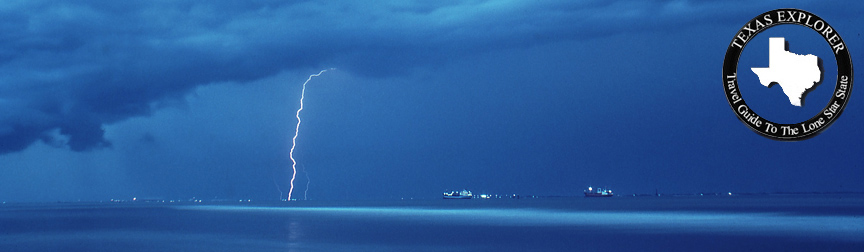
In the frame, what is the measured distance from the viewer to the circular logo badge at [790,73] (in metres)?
17.3

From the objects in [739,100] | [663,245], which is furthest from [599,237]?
[739,100]

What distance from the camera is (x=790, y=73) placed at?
57.8ft

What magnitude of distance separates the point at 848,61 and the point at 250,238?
3720 centimetres

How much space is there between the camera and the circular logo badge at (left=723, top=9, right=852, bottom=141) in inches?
681

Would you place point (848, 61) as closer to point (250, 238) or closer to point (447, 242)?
point (447, 242)

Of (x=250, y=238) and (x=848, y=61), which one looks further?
(x=250, y=238)

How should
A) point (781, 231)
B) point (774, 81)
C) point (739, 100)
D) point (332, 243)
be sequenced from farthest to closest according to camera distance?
point (781, 231)
point (332, 243)
point (739, 100)
point (774, 81)

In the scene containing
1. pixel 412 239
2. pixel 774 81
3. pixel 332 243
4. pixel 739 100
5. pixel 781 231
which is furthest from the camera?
pixel 781 231

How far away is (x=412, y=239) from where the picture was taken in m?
46.9

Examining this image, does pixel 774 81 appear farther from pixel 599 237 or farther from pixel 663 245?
pixel 599 237

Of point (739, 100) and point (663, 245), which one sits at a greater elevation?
point (739, 100)

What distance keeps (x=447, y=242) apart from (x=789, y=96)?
28.0 meters

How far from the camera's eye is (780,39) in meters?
18.3

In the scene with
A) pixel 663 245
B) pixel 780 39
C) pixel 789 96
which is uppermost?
pixel 780 39
